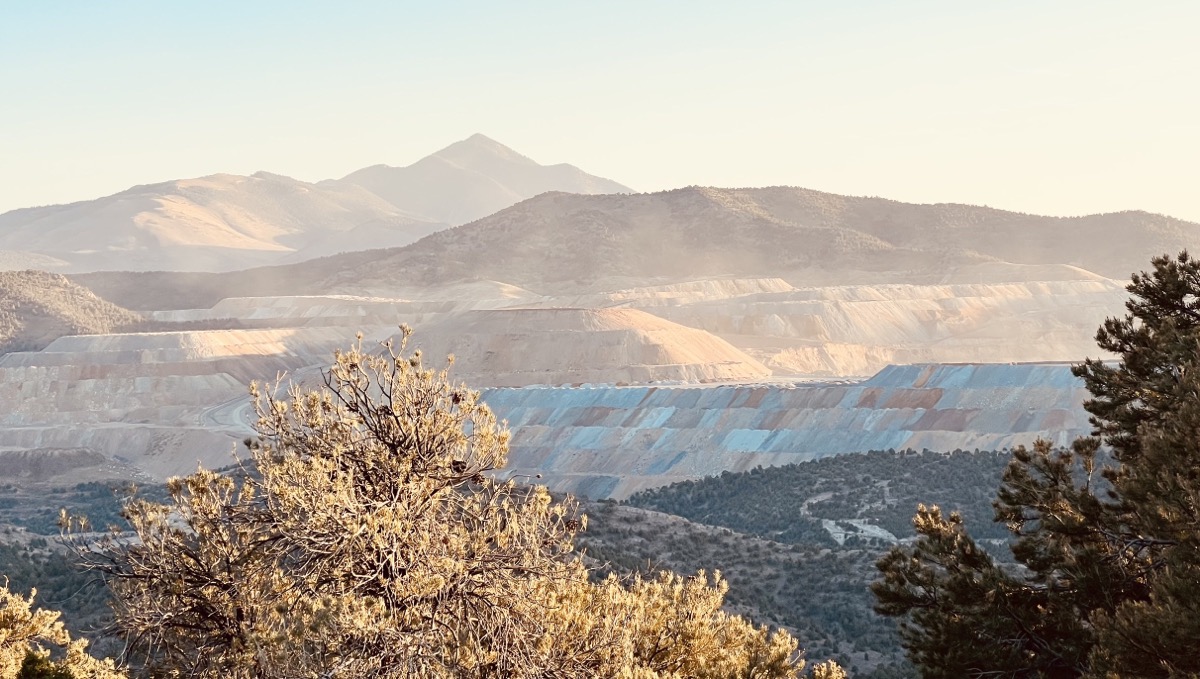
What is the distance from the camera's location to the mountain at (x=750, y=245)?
17062cm

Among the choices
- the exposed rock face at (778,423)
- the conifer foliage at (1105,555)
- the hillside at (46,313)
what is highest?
the conifer foliage at (1105,555)

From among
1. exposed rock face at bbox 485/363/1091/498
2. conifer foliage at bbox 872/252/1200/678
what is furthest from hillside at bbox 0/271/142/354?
conifer foliage at bbox 872/252/1200/678

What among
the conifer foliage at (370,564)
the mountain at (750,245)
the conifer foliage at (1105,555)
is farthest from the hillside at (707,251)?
the conifer foliage at (370,564)

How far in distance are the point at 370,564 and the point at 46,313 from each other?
13477 centimetres

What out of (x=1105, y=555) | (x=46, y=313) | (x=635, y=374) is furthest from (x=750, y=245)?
(x=1105, y=555)

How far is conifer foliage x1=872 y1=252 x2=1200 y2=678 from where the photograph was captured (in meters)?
14.0

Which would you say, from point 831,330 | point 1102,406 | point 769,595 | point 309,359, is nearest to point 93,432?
point 309,359

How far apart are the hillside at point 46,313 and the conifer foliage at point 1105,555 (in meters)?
121

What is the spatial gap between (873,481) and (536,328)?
178ft

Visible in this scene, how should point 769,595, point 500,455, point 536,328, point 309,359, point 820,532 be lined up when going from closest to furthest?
point 500,455 < point 769,595 < point 820,532 < point 536,328 < point 309,359

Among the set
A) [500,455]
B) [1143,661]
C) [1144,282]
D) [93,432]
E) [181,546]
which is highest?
[1144,282]

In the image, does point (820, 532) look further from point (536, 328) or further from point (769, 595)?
point (536, 328)

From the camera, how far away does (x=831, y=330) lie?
122 metres

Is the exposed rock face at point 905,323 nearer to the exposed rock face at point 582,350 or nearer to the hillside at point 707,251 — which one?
the exposed rock face at point 582,350
